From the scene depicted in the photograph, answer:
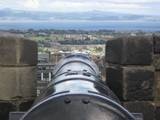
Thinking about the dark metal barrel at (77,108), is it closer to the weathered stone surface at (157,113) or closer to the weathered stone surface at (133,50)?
the weathered stone surface at (133,50)

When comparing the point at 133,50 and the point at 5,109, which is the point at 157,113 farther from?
the point at 5,109

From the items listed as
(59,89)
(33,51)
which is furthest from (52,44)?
(59,89)

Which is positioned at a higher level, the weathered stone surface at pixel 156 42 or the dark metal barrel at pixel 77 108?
the weathered stone surface at pixel 156 42

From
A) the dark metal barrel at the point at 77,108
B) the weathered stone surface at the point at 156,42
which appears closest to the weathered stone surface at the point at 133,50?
the weathered stone surface at the point at 156,42

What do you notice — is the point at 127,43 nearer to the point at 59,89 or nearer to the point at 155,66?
the point at 155,66

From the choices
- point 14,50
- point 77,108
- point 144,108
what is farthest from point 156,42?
point 77,108

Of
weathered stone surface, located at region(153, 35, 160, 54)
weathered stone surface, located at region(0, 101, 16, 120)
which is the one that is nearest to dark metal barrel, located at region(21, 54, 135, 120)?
weathered stone surface, located at region(0, 101, 16, 120)
